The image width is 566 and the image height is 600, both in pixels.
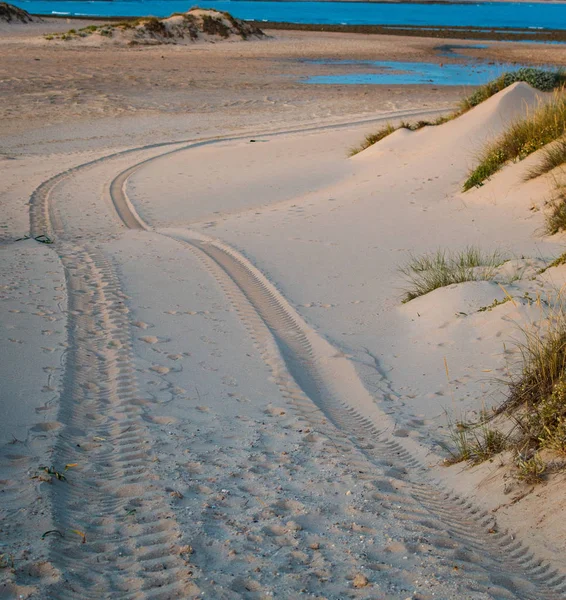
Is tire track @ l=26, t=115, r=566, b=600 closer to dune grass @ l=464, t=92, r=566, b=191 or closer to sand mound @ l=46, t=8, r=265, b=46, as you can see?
dune grass @ l=464, t=92, r=566, b=191

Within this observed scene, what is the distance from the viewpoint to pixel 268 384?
5.39 m

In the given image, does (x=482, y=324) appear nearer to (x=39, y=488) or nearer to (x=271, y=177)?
(x=39, y=488)

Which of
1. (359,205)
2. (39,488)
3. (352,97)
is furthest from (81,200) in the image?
(352,97)

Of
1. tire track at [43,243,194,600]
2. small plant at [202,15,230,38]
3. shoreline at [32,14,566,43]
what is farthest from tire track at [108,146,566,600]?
shoreline at [32,14,566,43]

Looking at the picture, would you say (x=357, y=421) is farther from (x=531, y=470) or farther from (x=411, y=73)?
(x=411, y=73)

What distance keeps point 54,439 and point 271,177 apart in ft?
32.7

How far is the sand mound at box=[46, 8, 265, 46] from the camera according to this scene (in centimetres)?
3916

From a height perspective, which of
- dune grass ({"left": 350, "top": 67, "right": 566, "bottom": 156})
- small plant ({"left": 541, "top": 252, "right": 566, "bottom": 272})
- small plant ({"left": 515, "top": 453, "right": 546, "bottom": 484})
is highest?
dune grass ({"left": 350, "top": 67, "right": 566, "bottom": 156})

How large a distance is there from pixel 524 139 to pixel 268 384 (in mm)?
6547

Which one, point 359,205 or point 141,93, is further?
point 141,93

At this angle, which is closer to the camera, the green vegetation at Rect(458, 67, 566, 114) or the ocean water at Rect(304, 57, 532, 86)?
the green vegetation at Rect(458, 67, 566, 114)

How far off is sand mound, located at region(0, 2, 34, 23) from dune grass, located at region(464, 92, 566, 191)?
1815 inches

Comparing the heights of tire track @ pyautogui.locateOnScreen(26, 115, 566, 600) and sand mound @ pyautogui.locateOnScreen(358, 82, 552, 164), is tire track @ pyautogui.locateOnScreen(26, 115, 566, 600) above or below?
below

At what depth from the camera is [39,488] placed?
12.2 ft
